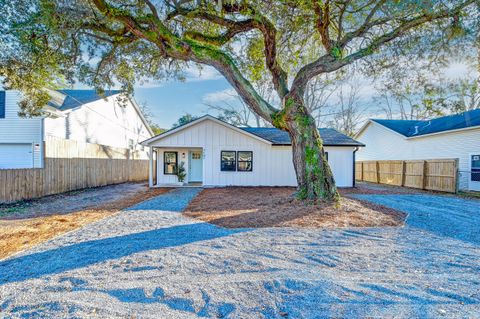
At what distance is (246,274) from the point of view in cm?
329

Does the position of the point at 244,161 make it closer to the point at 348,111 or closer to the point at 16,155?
the point at 16,155

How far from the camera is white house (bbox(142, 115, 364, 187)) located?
14.0 meters

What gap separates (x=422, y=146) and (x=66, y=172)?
815 inches

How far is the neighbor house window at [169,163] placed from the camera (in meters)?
15.1

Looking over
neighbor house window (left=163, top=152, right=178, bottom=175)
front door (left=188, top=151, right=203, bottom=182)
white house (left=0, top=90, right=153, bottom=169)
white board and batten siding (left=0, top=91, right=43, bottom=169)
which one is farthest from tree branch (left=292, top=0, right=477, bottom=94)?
white board and batten siding (left=0, top=91, right=43, bottom=169)

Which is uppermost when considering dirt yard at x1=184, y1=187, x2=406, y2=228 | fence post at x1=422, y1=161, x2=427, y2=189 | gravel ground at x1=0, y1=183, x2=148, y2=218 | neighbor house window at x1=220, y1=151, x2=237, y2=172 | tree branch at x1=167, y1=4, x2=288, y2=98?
tree branch at x1=167, y1=4, x2=288, y2=98

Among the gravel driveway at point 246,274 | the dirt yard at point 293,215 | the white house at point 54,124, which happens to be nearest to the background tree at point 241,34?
the dirt yard at point 293,215

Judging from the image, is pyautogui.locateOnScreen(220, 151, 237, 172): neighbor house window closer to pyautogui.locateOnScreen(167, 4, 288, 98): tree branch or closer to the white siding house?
the white siding house

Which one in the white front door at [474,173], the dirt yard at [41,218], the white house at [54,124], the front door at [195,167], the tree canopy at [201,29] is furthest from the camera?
the front door at [195,167]

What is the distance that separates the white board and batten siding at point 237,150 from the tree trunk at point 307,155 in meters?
5.97

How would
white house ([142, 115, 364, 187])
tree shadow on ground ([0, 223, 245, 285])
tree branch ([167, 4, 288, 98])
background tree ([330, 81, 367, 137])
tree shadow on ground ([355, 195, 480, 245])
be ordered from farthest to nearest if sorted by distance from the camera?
background tree ([330, 81, 367, 137])
white house ([142, 115, 364, 187])
tree branch ([167, 4, 288, 98])
tree shadow on ground ([355, 195, 480, 245])
tree shadow on ground ([0, 223, 245, 285])

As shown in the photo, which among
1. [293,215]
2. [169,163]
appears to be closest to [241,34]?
[293,215]

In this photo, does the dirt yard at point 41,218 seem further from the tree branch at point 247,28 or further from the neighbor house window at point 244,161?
the neighbor house window at point 244,161

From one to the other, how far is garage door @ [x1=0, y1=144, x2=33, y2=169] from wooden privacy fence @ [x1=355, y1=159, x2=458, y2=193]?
20959mm
